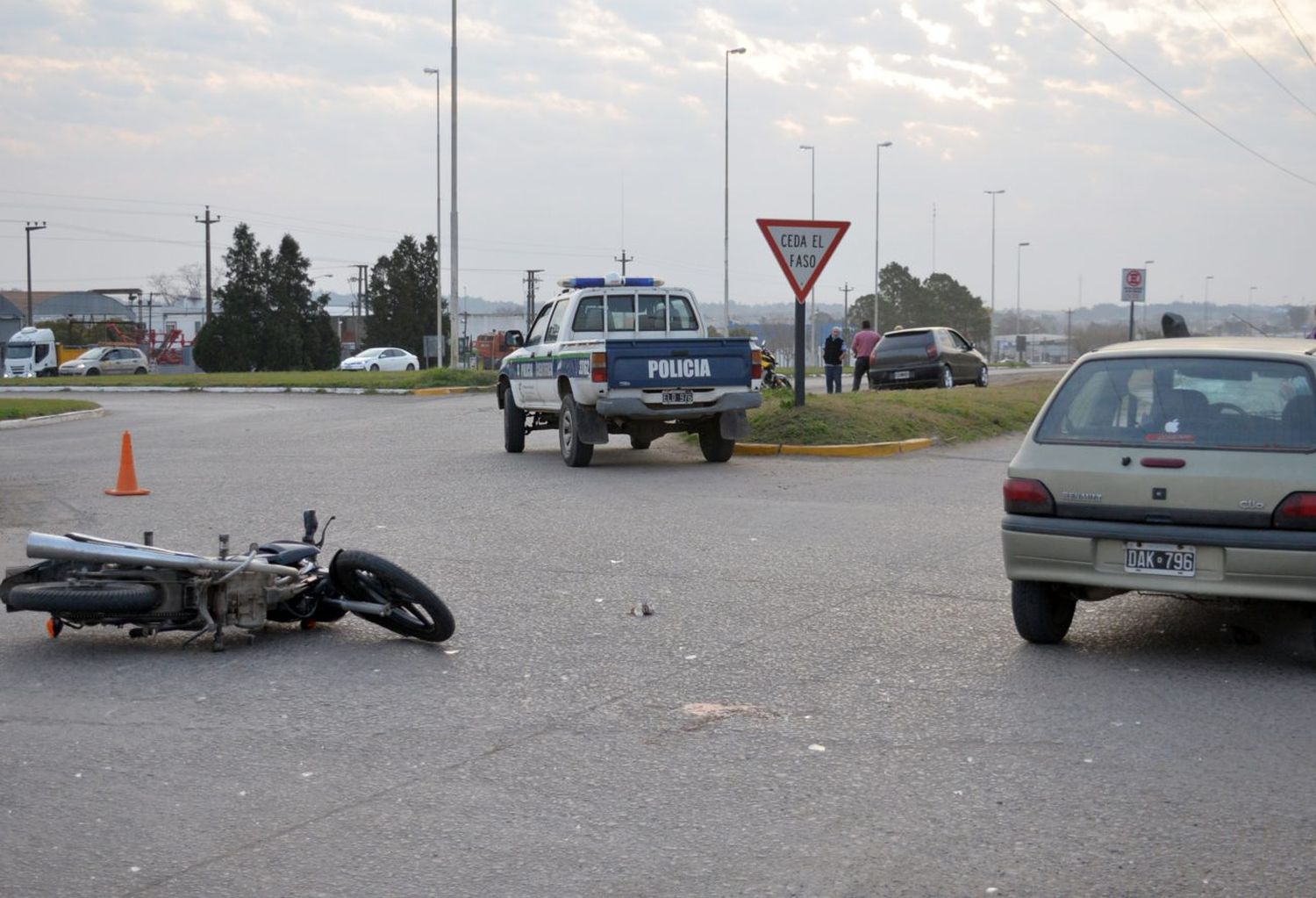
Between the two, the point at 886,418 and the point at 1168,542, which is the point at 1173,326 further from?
the point at 886,418

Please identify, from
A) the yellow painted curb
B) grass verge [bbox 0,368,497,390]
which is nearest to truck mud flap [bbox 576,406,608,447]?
the yellow painted curb

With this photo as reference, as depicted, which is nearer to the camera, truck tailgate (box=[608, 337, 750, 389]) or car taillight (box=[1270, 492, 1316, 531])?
car taillight (box=[1270, 492, 1316, 531])

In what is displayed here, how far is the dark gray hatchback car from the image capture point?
32.4 m

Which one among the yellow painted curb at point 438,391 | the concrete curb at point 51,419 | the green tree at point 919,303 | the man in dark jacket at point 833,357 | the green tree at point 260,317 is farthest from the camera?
the green tree at point 919,303

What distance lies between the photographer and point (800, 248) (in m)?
19.2

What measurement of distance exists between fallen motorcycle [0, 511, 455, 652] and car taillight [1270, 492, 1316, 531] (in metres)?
4.04

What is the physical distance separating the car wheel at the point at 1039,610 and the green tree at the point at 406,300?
66.8 meters

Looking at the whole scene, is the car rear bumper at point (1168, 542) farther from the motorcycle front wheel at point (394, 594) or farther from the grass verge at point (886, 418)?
the grass verge at point (886, 418)

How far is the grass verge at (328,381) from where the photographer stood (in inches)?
1524

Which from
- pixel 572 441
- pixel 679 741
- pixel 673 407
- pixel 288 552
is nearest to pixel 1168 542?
pixel 679 741

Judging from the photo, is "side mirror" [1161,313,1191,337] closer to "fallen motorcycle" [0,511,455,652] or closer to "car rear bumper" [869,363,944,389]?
"fallen motorcycle" [0,511,455,652]

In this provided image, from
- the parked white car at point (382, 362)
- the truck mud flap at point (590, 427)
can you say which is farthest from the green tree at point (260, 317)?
the truck mud flap at point (590, 427)

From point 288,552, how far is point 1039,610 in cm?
392

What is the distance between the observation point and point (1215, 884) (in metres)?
4.29
